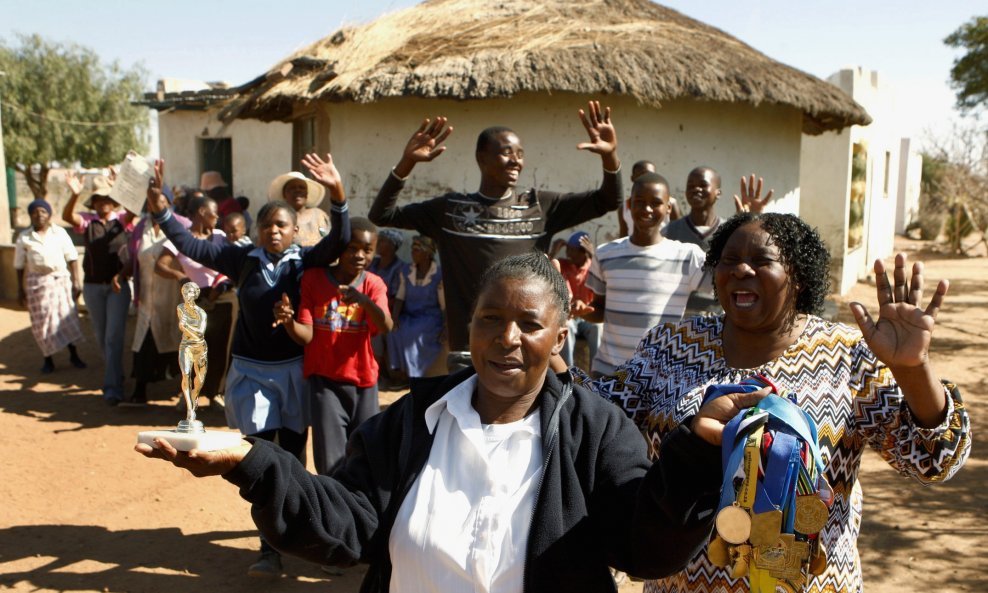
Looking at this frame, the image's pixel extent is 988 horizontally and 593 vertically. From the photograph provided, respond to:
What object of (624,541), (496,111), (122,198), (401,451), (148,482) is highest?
(496,111)

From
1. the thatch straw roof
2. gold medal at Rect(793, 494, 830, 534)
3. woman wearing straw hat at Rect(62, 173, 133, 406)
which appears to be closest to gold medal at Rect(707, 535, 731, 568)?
gold medal at Rect(793, 494, 830, 534)

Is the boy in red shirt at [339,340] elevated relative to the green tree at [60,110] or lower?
lower

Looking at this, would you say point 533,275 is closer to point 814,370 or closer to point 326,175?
point 814,370

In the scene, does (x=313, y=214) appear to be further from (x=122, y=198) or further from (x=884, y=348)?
(x=884, y=348)

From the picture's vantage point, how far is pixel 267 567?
14.2 feet

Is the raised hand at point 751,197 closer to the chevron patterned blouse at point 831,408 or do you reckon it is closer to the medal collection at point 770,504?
the chevron patterned blouse at point 831,408

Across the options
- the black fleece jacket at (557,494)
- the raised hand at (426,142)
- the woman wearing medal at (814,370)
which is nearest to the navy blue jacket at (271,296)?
the raised hand at (426,142)

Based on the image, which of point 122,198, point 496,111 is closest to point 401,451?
point 122,198

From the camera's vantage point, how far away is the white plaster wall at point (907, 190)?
31.4m

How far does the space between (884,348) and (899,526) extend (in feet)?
12.1

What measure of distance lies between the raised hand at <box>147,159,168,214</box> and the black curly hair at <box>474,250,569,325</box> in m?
2.97

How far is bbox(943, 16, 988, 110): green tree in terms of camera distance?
69.3 feet

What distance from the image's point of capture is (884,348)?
195cm

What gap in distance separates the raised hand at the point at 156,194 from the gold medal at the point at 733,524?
3.69 metres
